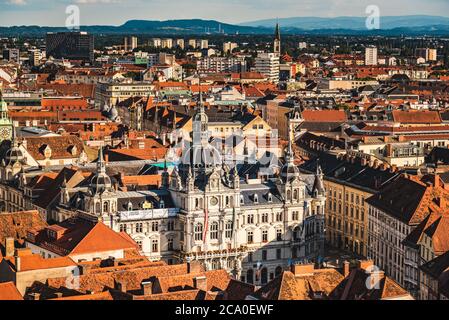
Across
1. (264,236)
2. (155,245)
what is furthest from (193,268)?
(264,236)

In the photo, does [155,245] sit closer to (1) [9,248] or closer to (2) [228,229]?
(2) [228,229]

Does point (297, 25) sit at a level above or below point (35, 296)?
above

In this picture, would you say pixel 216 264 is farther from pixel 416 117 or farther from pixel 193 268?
pixel 416 117

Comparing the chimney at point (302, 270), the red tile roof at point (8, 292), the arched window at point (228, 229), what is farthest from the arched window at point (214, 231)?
the red tile roof at point (8, 292)

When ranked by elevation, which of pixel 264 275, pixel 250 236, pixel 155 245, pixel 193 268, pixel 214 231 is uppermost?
pixel 193 268

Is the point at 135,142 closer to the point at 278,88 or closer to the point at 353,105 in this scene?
the point at 353,105

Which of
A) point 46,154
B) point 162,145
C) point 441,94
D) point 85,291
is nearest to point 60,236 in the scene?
point 85,291

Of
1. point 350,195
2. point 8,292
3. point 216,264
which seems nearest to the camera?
point 8,292

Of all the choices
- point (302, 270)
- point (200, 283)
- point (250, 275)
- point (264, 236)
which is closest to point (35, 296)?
point (200, 283)

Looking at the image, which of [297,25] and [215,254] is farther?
[215,254]

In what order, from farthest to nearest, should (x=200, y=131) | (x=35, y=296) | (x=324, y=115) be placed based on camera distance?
(x=324, y=115) < (x=200, y=131) < (x=35, y=296)
